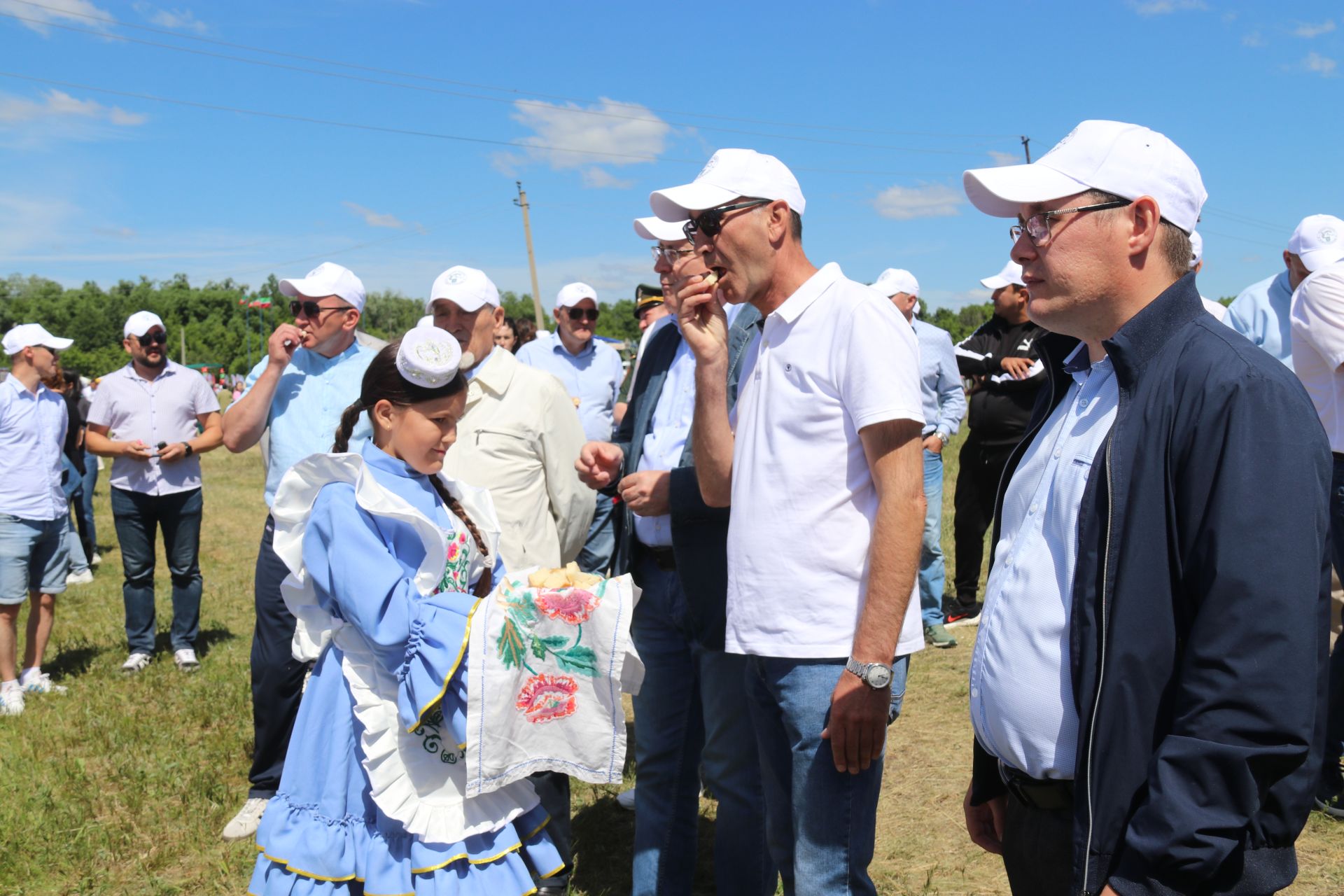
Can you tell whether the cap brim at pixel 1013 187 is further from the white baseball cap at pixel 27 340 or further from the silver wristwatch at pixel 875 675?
the white baseball cap at pixel 27 340

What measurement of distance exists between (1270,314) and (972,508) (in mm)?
2639

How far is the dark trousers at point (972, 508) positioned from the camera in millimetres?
7332

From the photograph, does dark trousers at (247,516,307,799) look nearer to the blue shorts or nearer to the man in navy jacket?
the blue shorts

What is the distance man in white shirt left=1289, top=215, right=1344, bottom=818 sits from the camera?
3887mm

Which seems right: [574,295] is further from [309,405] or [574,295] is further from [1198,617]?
[1198,617]

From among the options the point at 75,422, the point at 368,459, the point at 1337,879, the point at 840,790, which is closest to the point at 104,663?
the point at 75,422

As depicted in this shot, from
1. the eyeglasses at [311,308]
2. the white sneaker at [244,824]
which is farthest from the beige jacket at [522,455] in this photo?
the white sneaker at [244,824]

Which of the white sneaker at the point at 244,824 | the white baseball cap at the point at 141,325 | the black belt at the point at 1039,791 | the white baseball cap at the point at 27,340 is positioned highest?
the white baseball cap at the point at 141,325

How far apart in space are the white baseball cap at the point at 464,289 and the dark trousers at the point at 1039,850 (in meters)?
2.72

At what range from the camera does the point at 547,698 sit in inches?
110

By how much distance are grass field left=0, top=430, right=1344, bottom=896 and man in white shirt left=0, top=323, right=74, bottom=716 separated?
1.05 ft

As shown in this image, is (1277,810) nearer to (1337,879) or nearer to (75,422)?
(1337,879)

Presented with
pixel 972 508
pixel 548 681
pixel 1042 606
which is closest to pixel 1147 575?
pixel 1042 606

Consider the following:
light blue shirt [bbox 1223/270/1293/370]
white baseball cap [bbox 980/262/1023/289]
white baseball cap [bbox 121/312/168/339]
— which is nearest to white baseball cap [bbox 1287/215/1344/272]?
light blue shirt [bbox 1223/270/1293/370]
